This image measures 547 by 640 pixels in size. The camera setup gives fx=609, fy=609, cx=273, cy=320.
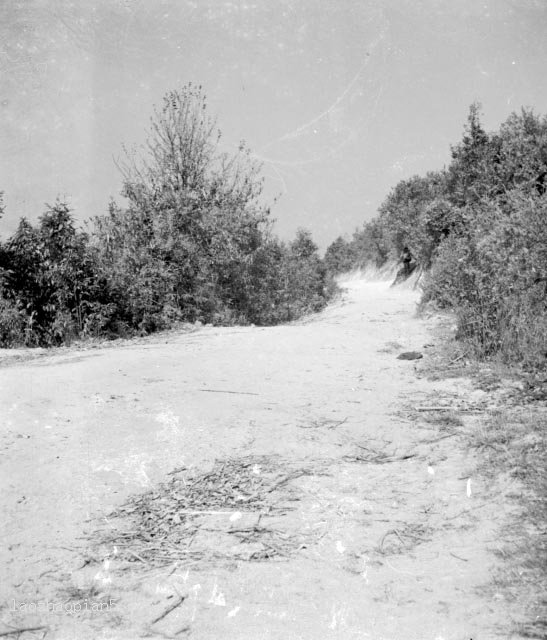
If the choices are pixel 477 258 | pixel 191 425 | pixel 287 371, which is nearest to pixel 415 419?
pixel 191 425

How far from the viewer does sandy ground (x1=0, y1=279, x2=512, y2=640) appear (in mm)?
2227

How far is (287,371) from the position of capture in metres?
6.32

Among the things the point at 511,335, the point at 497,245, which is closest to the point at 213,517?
the point at 511,335

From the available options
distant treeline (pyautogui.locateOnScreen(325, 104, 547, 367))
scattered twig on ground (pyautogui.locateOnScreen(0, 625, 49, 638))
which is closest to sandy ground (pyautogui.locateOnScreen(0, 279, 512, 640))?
scattered twig on ground (pyautogui.locateOnScreen(0, 625, 49, 638))

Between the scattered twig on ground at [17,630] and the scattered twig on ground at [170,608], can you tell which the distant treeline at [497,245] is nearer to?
the scattered twig on ground at [170,608]

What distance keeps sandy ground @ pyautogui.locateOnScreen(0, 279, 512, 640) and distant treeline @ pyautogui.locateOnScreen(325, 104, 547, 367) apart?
0.84 meters

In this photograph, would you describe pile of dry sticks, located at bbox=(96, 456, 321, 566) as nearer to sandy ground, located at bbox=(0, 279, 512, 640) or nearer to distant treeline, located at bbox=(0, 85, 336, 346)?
sandy ground, located at bbox=(0, 279, 512, 640)

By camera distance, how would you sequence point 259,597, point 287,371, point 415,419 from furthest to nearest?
1. point 287,371
2. point 415,419
3. point 259,597

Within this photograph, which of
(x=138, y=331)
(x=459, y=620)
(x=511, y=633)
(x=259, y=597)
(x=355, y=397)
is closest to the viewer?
(x=511, y=633)

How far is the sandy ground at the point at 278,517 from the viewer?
7.30 feet

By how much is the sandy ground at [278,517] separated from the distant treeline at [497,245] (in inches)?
33.0

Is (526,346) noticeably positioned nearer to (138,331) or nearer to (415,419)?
(415,419)

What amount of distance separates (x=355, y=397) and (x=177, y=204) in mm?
9543

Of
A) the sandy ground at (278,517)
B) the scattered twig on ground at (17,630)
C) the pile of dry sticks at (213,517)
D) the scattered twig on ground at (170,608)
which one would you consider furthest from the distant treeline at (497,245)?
the scattered twig on ground at (17,630)
